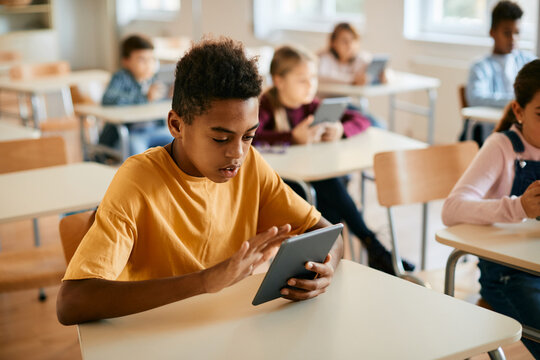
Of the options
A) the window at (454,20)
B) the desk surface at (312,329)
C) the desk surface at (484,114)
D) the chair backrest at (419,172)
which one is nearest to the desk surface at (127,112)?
the desk surface at (484,114)

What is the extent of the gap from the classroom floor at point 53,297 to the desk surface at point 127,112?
0.72 m

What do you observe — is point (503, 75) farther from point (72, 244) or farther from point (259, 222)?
point (72, 244)

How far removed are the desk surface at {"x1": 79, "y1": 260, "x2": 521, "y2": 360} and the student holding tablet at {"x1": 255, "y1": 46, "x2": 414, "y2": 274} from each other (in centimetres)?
135

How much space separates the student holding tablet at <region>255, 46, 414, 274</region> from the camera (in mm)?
2609

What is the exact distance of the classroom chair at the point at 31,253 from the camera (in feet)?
6.35

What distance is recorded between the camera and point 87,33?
9.51 m

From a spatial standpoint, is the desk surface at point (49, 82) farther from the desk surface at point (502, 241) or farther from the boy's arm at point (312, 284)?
the boy's arm at point (312, 284)

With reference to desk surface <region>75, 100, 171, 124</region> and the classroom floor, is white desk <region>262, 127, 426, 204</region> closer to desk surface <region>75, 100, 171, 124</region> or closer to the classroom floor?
the classroom floor

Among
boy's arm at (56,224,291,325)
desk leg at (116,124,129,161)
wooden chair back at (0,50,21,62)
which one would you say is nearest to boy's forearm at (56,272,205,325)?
boy's arm at (56,224,291,325)

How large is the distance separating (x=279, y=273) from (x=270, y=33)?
6.23 m

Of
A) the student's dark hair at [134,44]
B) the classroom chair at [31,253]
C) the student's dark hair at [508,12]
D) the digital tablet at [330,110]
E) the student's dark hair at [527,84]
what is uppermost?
the student's dark hair at [508,12]

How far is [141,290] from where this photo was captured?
1.13 metres

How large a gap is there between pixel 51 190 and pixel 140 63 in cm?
221

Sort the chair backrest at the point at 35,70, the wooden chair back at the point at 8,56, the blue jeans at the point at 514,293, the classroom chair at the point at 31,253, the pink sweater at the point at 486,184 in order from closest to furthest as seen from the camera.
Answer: the blue jeans at the point at 514,293 < the pink sweater at the point at 486,184 < the classroom chair at the point at 31,253 < the chair backrest at the point at 35,70 < the wooden chair back at the point at 8,56
